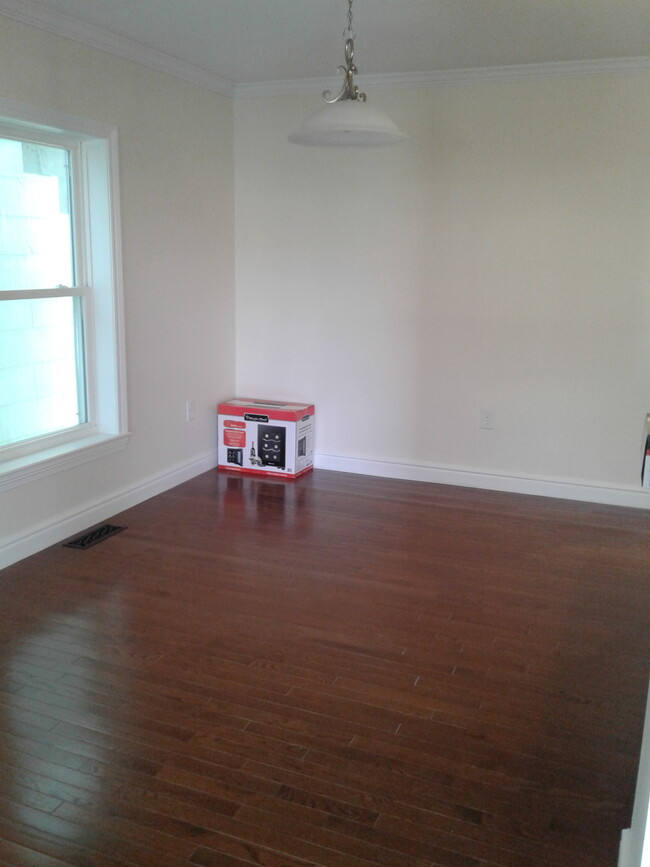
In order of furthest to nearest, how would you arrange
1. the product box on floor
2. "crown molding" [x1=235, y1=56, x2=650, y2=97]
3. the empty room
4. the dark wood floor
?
the product box on floor < "crown molding" [x1=235, y1=56, x2=650, y2=97] < the empty room < the dark wood floor

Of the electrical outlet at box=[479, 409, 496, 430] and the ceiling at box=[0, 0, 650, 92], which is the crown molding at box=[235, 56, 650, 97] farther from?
the electrical outlet at box=[479, 409, 496, 430]

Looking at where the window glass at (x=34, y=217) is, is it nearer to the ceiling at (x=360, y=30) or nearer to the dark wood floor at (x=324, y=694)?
the ceiling at (x=360, y=30)

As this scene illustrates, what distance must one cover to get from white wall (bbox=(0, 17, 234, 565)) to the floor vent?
8cm

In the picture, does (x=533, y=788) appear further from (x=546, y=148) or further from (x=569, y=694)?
(x=546, y=148)

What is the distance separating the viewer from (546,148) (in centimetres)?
448

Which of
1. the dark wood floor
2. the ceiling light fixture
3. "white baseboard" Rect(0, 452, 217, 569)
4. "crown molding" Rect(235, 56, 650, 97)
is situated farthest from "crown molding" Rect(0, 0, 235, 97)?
the dark wood floor

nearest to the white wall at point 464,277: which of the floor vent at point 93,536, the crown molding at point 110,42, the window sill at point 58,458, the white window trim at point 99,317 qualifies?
the crown molding at point 110,42

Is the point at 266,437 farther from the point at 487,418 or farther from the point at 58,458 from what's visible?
the point at 58,458

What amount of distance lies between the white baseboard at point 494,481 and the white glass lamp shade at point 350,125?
99.1 inches

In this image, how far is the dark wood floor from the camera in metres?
2.01

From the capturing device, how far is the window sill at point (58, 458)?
11.6ft

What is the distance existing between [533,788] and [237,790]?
834 millimetres

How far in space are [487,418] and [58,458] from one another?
8.51 feet

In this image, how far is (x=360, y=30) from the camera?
3.71 m
